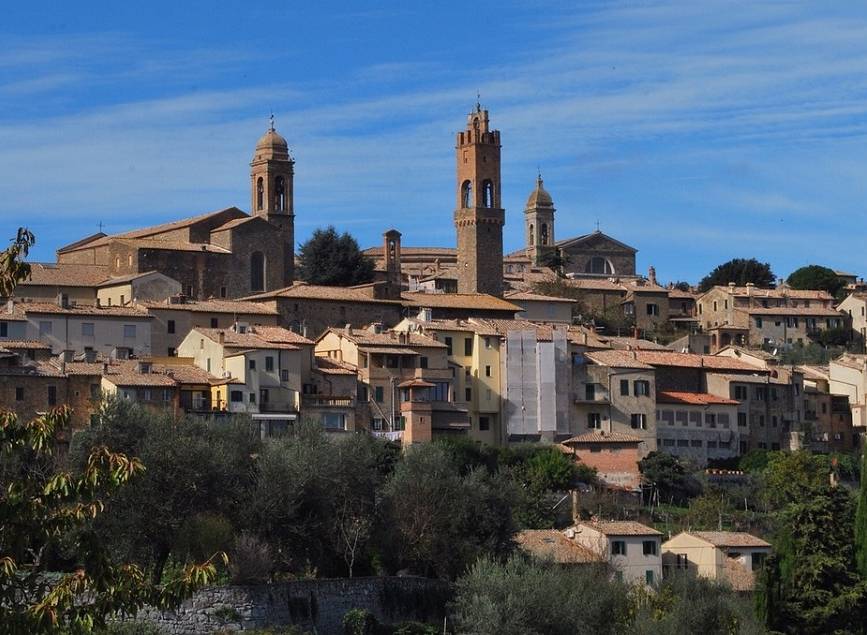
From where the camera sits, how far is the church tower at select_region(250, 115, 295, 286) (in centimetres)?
8425

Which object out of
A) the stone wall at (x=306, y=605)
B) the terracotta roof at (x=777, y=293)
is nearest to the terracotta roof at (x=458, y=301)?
the terracotta roof at (x=777, y=293)

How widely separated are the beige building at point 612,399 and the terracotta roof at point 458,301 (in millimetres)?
7512

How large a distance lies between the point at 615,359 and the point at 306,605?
29.2 metres

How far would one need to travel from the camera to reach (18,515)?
16094 millimetres

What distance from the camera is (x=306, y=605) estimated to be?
4178 cm

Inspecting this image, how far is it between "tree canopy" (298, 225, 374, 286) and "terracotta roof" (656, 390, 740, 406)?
18.7 metres

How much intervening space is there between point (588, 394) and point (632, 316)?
96.6 ft

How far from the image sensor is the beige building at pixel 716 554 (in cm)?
5175

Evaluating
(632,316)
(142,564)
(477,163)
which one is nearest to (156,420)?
(142,564)

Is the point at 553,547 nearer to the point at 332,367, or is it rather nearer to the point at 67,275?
the point at 332,367

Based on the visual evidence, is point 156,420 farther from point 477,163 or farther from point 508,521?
point 477,163

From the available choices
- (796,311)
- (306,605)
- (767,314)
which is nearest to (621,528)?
(306,605)

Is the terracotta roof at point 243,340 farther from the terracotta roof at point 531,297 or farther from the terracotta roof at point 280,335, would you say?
the terracotta roof at point 531,297

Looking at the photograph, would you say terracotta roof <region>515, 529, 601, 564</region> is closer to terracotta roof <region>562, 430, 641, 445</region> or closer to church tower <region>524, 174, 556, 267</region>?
terracotta roof <region>562, 430, 641, 445</region>
